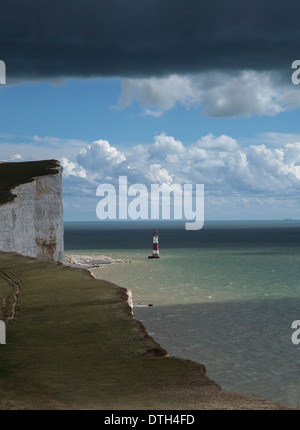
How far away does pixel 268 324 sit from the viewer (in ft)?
85.4

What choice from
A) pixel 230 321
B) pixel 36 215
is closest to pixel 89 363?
pixel 230 321

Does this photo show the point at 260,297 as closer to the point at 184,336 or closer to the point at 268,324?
the point at 268,324

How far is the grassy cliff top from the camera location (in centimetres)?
3528

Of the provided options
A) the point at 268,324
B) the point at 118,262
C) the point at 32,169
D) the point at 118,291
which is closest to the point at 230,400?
the point at 118,291

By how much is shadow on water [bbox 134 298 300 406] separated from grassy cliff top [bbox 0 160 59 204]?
11.3 meters

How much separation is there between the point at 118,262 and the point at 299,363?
1910 inches

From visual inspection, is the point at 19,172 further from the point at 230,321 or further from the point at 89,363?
the point at 89,363

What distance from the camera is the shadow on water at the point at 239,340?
56.0 feet

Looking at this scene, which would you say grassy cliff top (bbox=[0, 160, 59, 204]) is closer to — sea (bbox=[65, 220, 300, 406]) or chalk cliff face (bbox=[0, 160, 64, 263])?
chalk cliff face (bbox=[0, 160, 64, 263])

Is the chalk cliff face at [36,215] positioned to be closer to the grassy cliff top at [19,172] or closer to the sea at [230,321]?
the grassy cliff top at [19,172]
